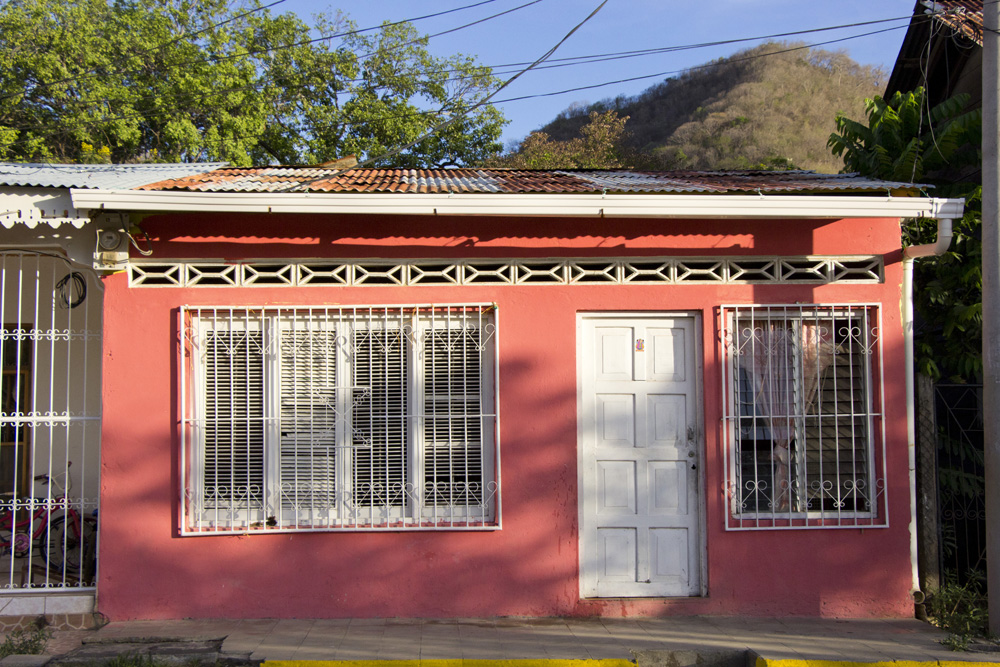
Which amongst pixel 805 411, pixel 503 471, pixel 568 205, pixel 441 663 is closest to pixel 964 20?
pixel 805 411

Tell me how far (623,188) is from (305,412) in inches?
108

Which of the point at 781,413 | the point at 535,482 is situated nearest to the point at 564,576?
the point at 535,482

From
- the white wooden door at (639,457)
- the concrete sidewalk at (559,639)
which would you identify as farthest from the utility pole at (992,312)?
the white wooden door at (639,457)

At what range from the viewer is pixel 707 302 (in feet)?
17.9

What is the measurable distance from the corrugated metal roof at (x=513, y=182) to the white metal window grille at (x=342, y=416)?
860mm

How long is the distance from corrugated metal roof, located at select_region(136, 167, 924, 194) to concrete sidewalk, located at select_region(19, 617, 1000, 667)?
2.88 m

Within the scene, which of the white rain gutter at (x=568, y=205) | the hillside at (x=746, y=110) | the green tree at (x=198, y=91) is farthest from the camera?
the hillside at (x=746, y=110)

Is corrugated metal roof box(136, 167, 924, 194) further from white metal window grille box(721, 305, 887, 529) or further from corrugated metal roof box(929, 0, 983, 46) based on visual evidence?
corrugated metal roof box(929, 0, 983, 46)

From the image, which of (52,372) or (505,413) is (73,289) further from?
(505,413)

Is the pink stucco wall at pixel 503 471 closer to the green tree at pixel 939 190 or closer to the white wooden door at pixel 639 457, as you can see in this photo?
the white wooden door at pixel 639 457

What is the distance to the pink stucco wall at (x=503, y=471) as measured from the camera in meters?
5.20

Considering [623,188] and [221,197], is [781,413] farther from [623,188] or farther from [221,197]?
[221,197]

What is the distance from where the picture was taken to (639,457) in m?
5.45

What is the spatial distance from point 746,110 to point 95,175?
37933 millimetres
